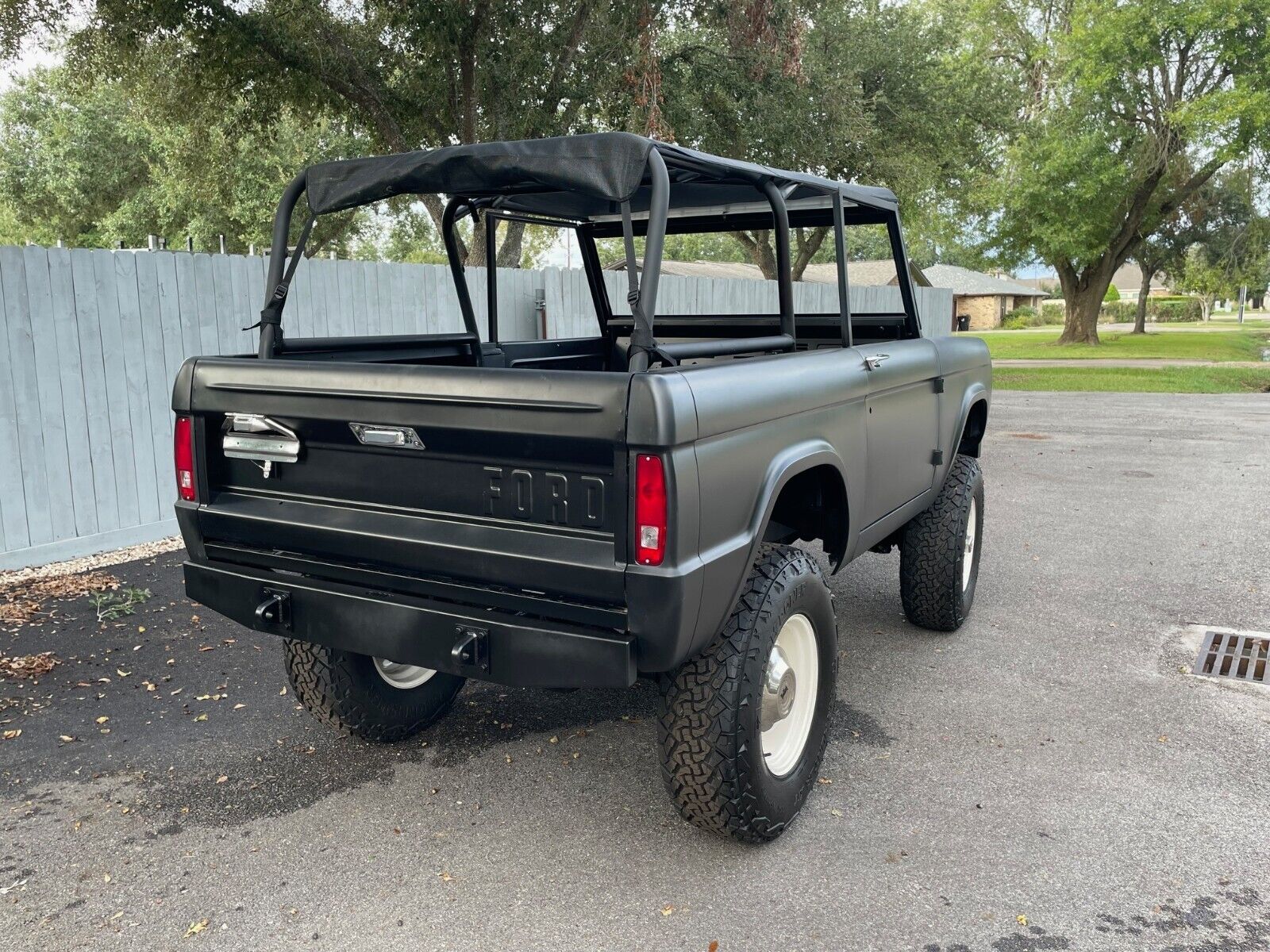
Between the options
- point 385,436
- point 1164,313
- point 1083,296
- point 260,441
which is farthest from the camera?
point 1164,313

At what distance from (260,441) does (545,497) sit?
40.3 inches

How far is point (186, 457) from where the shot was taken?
127 inches

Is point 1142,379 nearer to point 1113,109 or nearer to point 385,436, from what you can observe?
point 1113,109

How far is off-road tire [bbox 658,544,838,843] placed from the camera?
2.82m

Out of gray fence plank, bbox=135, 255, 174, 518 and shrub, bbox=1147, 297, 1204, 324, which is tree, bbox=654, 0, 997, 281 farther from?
shrub, bbox=1147, 297, 1204, 324

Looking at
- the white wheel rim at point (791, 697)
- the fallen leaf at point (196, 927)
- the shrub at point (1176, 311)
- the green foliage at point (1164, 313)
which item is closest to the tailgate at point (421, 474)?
the white wheel rim at point (791, 697)

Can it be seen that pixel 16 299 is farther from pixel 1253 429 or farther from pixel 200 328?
pixel 1253 429

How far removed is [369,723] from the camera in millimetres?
3676

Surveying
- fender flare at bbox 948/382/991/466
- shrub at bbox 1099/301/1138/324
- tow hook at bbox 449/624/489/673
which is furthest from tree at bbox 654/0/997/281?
shrub at bbox 1099/301/1138/324

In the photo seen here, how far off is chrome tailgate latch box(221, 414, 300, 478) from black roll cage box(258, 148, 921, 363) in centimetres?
36

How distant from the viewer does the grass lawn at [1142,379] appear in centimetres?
1772

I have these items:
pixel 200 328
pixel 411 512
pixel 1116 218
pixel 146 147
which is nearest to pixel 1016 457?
pixel 200 328

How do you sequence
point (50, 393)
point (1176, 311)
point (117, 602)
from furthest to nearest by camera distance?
point (1176, 311) → point (50, 393) → point (117, 602)

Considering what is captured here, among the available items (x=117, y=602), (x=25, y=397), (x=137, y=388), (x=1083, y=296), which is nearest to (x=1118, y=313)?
(x=1083, y=296)
